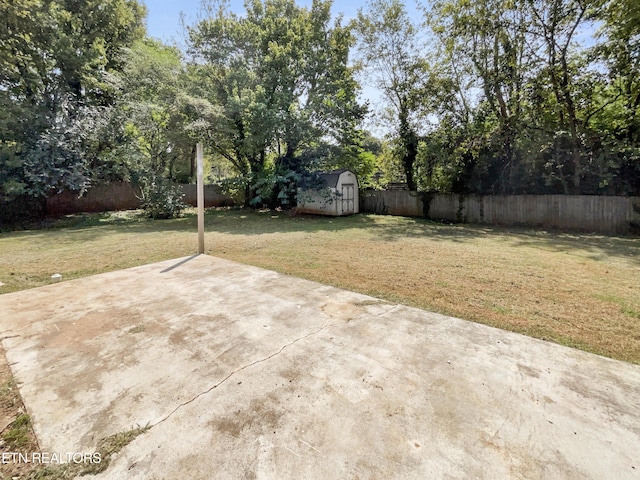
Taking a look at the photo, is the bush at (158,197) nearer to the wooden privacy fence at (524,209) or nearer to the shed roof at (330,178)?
the shed roof at (330,178)

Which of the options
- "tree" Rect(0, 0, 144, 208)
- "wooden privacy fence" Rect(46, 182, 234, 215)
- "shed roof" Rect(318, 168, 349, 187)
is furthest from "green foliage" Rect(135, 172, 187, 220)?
"shed roof" Rect(318, 168, 349, 187)

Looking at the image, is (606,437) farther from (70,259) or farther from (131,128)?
(131,128)

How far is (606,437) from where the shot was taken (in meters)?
1.47

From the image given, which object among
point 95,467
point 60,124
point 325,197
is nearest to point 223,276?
point 95,467

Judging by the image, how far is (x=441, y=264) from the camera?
16.2ft

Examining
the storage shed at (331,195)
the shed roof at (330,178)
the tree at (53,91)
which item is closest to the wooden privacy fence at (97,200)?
the tree at (53,91)

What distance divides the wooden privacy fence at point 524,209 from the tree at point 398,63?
1.46 meters

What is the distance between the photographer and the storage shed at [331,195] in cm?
1217

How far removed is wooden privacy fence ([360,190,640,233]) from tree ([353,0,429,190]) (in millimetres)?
1456

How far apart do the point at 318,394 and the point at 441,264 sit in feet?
12.4

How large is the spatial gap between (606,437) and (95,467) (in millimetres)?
2426

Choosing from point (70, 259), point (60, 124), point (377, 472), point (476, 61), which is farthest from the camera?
point (476, 61)

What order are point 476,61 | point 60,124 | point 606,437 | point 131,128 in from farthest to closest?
1. point 131,128
2. point 476,61
3. point 60,124
4. point 606,437

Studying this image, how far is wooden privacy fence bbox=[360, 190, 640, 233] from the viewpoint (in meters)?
8.34
